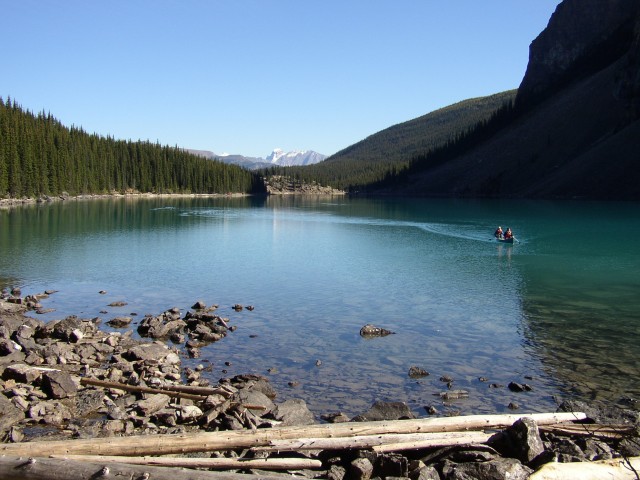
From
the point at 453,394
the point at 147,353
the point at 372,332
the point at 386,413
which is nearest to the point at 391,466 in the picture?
the point at 386,413

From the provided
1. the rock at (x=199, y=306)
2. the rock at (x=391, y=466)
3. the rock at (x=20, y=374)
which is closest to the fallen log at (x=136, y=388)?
the rock at (x=20, y=374)

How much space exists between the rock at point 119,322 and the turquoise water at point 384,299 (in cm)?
155

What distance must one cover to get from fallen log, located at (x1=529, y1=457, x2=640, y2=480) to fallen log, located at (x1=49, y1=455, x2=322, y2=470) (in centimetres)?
455

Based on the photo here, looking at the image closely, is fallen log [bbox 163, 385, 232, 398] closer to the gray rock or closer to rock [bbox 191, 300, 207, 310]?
the gray rock

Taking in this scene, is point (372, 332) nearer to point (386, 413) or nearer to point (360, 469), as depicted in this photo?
point (386, 413)

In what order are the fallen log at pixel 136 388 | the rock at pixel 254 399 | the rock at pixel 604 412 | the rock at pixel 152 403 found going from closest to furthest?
the rock at pixel 604 412, the rock at pixel 152 403, the rock at pixel 254 399, the fallen log at pixel 136 388

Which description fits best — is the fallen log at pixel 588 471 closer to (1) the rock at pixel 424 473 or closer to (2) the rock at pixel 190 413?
(1) the rock at pixel 424 473

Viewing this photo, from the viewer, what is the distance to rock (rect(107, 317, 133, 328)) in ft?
88.1

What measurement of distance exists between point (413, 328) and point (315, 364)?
7303 mm

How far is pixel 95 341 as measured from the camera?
23.0 metres

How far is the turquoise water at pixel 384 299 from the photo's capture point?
20.1m

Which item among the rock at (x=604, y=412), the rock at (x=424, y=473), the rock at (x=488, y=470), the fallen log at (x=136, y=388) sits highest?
the rock at (x=488, y=470)

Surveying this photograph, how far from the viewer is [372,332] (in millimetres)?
25969

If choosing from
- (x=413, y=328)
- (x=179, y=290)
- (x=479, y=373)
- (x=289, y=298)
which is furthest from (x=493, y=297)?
(x=179, y=290)
